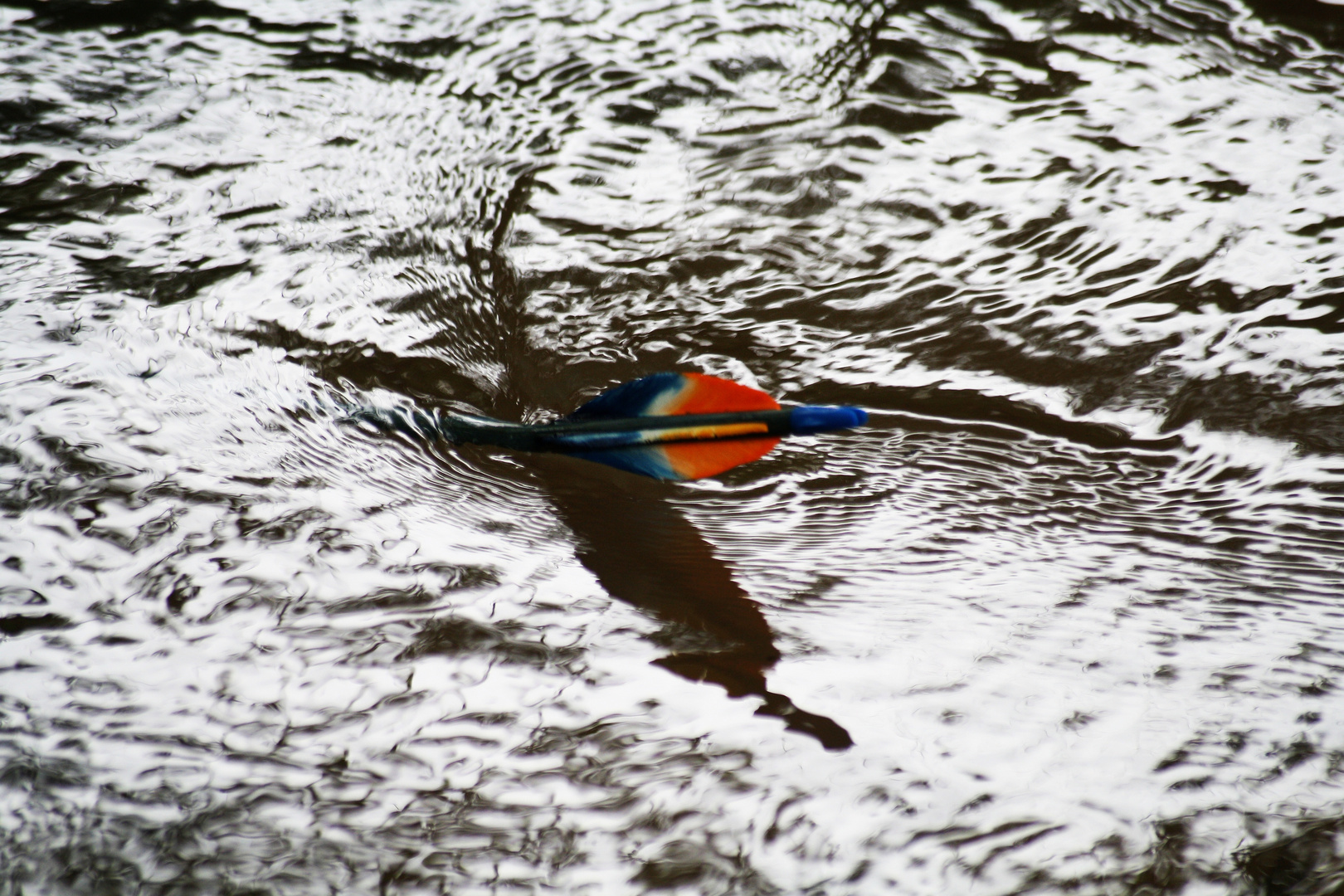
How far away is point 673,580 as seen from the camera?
77 centimetres

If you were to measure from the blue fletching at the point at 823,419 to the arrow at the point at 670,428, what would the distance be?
18mm

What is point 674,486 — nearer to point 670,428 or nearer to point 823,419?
point 670,428

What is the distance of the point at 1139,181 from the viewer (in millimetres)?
1172

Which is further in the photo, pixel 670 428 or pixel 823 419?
pixel 670 428

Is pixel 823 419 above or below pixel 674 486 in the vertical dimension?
above

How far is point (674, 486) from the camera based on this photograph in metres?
0.88

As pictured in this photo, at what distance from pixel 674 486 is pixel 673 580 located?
0.43 ft

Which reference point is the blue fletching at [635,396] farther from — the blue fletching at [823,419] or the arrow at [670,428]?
the blue fletching at [823,419]

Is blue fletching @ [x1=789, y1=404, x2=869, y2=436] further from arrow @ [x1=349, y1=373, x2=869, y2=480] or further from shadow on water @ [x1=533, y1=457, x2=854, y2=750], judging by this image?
shadow on water @ [x1=533, y1=457, x2=854, y2=750]

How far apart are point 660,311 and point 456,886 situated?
0.71 metres

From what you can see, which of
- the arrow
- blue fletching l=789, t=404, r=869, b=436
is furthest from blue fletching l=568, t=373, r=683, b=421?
blue fletching l=789, t=404, r=869, b=436

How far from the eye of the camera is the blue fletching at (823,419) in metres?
0.70

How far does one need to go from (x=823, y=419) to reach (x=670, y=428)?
149 mm

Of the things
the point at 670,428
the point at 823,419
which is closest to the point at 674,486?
the point at 670,428
